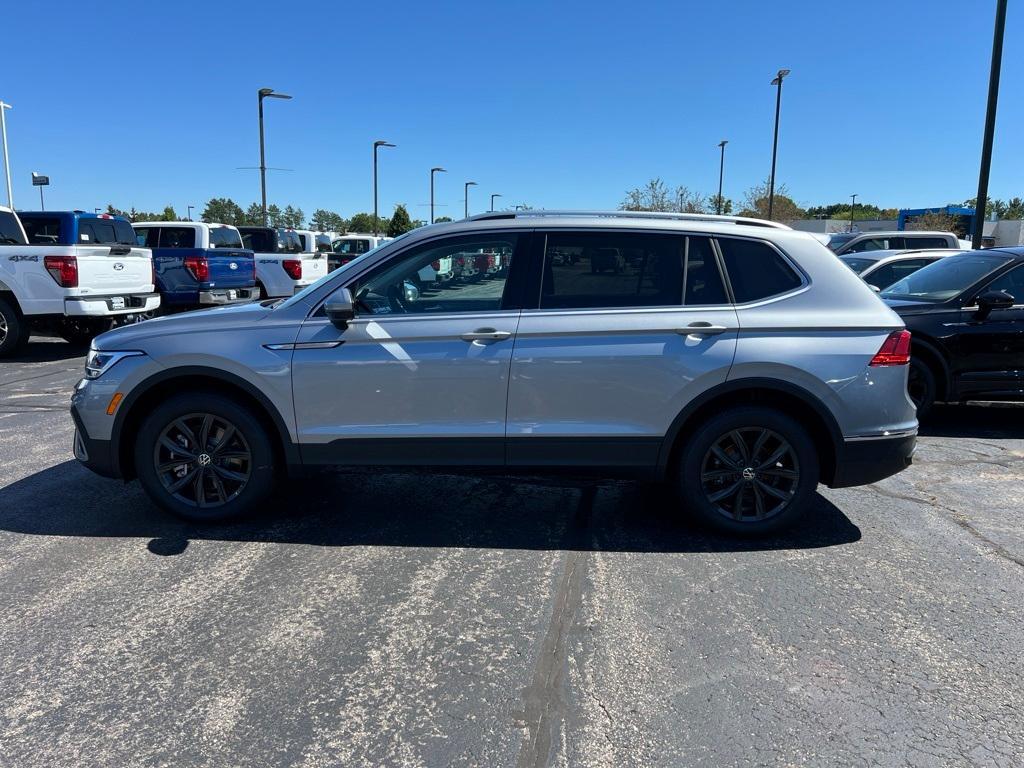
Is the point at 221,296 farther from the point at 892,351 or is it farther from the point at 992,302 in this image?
the point at 892,351

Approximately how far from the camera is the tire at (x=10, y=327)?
10.2m

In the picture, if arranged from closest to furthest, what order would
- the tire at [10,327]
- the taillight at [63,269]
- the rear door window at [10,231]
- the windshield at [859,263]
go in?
1. the taillight at [63,269]
2. the rear door window at [10,231]
3. the tire at [10,327]
4. the windshield at [859,263]

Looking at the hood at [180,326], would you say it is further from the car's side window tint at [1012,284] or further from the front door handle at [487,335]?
the car's side window tint at [1012,284]

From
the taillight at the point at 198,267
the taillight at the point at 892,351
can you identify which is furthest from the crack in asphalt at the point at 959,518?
the taillight at the point at 198,267

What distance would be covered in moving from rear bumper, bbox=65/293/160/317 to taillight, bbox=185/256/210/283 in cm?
138

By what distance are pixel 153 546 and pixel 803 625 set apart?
11.2 ft

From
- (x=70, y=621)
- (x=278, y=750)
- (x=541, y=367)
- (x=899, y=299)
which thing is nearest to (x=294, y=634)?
(x=278, y=750)

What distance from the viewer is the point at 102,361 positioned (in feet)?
14.0

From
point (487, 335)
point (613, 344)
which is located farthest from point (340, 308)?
point (613, 344)

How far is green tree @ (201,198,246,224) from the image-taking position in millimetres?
54069

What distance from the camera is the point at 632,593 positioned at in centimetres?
357

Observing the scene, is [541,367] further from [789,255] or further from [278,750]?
[278,750]

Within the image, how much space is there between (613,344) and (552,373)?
1.21 feet

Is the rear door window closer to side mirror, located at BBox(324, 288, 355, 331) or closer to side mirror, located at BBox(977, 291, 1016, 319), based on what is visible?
side mirror, located at BBox(324, 288, 355, 331)
